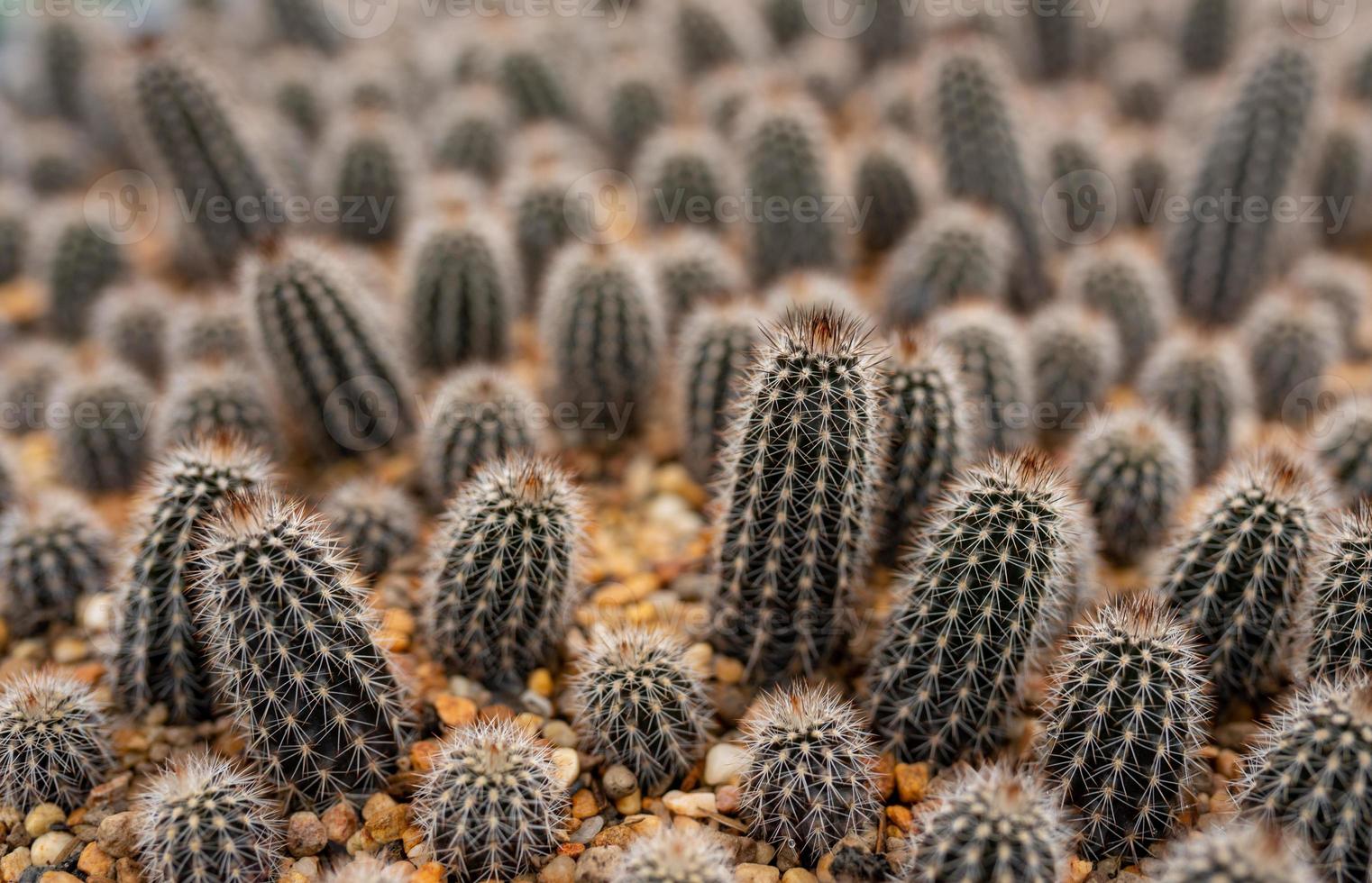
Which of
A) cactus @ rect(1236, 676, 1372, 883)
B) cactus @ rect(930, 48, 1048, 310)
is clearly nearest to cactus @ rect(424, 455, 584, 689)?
cactus @ rect(1236, 676, 1372, 883)

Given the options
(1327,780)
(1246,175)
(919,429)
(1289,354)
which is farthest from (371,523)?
(1246,175)

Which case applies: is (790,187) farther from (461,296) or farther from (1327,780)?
(1327,780)

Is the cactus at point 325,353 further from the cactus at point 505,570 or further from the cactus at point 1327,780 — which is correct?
the cactus at point 1327,780

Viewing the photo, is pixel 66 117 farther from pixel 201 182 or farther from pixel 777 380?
pixel 777 380

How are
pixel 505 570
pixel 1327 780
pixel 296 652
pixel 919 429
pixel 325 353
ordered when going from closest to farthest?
pixel 1327 780 < pixel 296 652 < pixel 505 570 < pixel 919 429 < pixel 325 353

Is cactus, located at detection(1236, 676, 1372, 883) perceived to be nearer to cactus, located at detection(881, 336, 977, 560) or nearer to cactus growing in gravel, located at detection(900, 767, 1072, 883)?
cactus growing in gravel, located at detection(900, 767, 1072, 883)

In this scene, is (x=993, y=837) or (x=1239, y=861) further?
(x=993, y=837)

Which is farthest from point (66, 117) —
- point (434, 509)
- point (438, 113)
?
point (434, 509)
